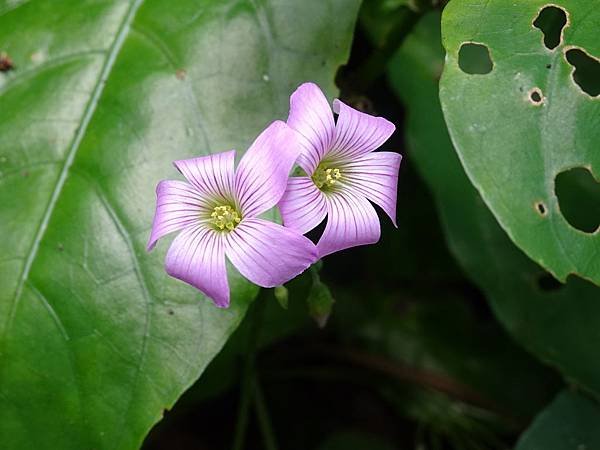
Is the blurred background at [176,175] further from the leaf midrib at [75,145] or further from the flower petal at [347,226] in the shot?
the flower petal at [347,226]

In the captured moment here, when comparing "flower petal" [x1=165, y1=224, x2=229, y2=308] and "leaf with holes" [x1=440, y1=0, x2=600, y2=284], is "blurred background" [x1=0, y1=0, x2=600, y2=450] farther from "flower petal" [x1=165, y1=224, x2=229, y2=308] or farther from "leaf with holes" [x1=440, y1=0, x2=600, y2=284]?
"flower petal" [x1=165, y1=224, x2=229, y2=308]

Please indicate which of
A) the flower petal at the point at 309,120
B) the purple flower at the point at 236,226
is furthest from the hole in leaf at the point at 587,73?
the purple flower at the point at 236,226

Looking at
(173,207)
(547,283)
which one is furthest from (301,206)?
(547,283)

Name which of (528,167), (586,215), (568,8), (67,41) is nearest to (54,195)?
(67,41)

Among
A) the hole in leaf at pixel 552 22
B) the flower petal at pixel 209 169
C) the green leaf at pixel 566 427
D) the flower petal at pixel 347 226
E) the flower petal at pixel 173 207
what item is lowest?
the green leaf at pixel 566 427

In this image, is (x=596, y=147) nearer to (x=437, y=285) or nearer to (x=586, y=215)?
(x=586, y=215)
